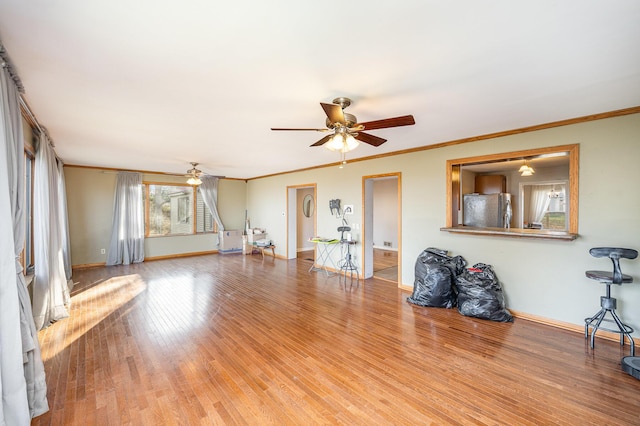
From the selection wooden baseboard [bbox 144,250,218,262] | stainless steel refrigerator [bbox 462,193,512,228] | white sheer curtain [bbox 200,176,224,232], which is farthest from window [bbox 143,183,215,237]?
stainless steel refrigerator [bbox 462,193,512,228]

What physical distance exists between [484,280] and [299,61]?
3.53 metres

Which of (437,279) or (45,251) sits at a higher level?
(45,251)

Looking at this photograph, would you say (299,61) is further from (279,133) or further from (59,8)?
(279,133)

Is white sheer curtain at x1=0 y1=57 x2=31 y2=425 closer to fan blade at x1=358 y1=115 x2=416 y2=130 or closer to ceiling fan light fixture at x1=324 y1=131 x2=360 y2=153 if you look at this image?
ceiling fan light fixture at x1=324 y1=131 x2=360 y2=153

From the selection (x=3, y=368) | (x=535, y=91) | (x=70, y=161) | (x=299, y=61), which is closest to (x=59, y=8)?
(x=299, y=61)

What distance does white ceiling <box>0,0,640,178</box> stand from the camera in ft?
4.83

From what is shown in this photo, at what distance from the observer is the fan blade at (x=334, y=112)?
7.01 ft

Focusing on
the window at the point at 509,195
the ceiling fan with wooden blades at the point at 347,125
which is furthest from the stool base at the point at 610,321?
the ceiling fan with wooden blades at the point at 347,125

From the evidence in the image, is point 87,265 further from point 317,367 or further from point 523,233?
point 523,233

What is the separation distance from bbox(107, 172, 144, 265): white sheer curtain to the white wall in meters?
6.47

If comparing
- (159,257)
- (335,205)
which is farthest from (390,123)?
(159,257)

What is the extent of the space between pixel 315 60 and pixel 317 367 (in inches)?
102

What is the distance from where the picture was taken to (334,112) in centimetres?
223

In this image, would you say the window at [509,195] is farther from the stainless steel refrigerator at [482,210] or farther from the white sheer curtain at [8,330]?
the white sheer curtain at [8,330]
